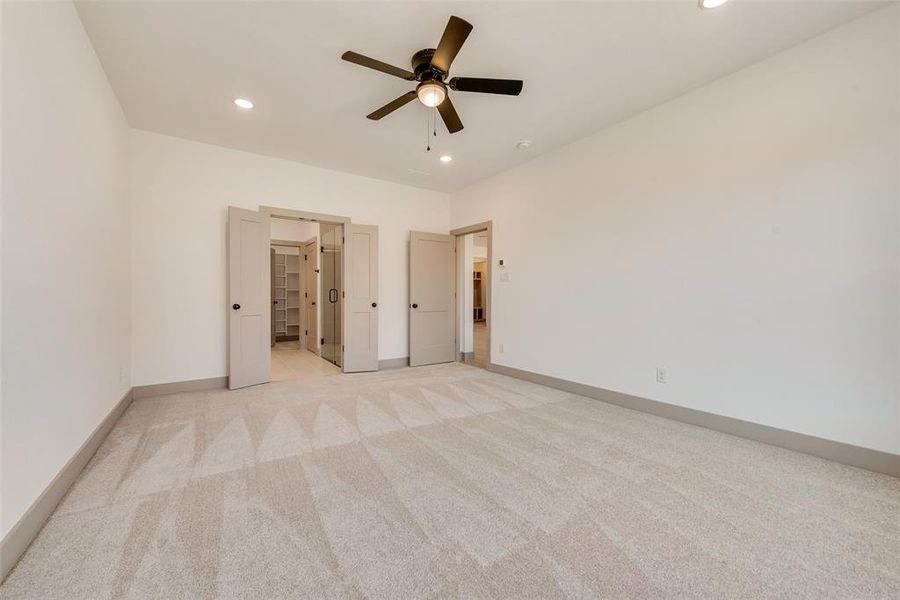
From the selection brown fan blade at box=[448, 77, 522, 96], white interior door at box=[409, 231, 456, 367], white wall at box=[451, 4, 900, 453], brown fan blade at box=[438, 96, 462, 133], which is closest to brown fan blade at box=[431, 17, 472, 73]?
brown fan blade at box=[448, 77, 522, 96]

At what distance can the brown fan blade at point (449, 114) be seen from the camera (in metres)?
2.54

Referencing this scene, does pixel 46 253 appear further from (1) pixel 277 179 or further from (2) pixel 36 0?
(1) pixel 277 179

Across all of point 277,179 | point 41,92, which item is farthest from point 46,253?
point 277,179

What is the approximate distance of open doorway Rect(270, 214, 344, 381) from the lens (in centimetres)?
555

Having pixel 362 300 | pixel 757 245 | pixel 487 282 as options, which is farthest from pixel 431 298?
pixel 757 245

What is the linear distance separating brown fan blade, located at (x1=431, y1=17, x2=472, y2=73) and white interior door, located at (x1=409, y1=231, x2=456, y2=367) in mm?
3347

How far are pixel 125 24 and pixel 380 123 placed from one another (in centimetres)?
192

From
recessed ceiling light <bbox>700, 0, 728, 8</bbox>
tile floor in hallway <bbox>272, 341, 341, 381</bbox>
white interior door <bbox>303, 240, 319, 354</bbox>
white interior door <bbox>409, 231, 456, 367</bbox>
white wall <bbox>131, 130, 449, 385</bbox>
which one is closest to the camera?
recessed ceiling light <bbox>700, 0, 728, 8</bbox>

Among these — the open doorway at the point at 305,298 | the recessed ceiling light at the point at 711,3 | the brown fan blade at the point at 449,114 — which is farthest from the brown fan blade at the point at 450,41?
the open doorway at the point at 305,298

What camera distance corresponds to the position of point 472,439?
262 centimetres

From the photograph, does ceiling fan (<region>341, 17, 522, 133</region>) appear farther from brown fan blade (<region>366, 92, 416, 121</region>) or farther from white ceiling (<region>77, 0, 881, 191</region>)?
white ceiling (<region>77, 0, 881, 191</region>)

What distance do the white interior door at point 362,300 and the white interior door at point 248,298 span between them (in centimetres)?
108

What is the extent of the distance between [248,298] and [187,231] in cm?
100

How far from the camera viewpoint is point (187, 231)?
3.93 metres
